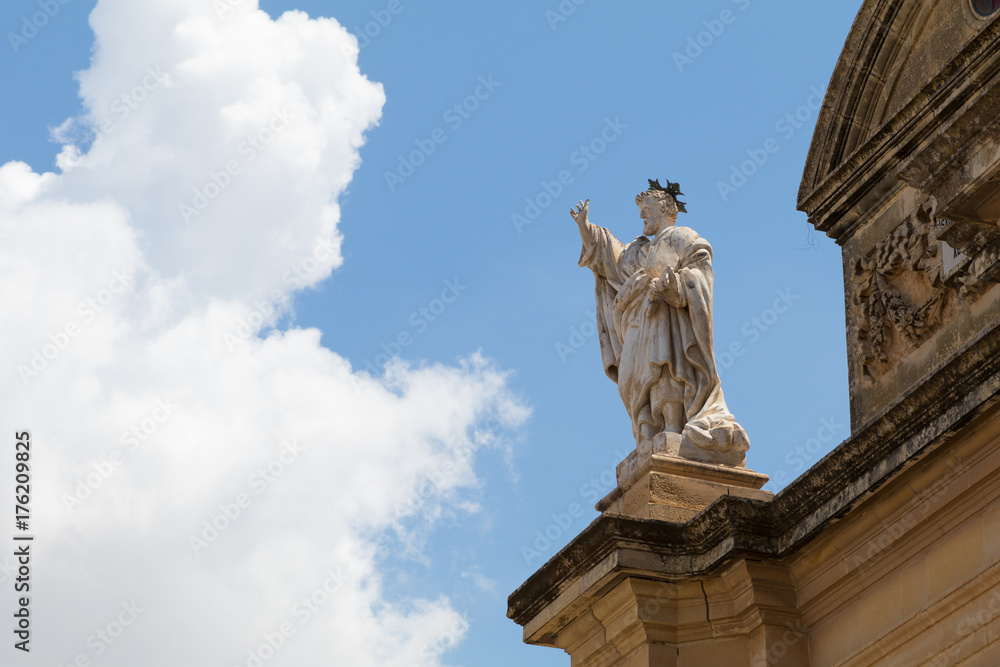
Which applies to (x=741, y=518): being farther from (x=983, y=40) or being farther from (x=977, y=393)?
(x=983, y=40)

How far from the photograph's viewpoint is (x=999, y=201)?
8.46m

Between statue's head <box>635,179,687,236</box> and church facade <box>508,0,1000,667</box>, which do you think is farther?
statue's head <box>635,179,687,236</box>

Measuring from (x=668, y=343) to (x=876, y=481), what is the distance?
2677 millimetres

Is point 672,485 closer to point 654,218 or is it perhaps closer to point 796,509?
point 796,509

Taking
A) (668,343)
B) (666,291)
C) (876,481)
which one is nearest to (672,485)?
(668,343)

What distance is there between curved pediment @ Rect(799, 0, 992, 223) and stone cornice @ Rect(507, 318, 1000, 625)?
280 cm

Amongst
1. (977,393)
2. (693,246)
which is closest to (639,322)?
(693,246)

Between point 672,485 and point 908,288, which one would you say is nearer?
point 672,485

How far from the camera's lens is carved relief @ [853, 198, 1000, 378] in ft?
32.0

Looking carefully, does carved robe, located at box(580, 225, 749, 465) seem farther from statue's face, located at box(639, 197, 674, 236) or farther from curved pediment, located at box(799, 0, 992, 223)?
curved pediment, located at box(799, 0, 992, 223)

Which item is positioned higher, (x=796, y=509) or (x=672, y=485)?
(x=672, y=485)

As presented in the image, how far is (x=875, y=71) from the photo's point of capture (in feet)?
37.1

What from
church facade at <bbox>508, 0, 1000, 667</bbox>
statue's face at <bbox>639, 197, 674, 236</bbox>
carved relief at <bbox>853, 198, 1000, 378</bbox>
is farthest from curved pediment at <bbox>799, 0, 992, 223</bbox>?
statue's face at <bbox>639, 197, 674, 236</bbox>

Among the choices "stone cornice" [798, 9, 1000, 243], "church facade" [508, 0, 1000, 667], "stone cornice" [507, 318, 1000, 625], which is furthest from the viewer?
"stone cornice" [798, 9, 1000, 243]
